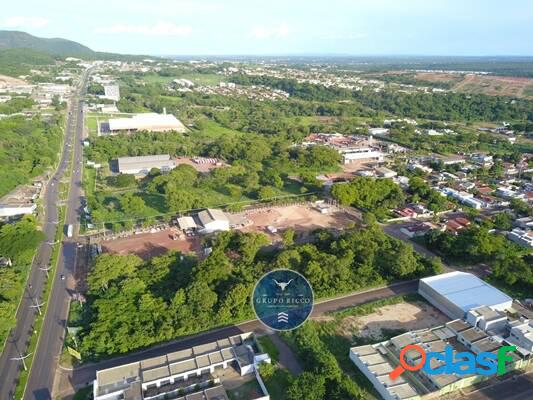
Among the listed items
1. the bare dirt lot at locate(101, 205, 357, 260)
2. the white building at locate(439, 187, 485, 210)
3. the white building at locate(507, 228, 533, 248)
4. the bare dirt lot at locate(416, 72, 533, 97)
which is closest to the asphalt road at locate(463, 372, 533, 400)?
the white building at locate(507, 228, 533, 248)

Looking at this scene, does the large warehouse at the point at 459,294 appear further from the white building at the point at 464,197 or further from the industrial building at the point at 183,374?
the white building at the point at 464,197

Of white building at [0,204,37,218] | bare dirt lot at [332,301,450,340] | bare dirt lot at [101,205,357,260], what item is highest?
white building at [0,204,37,218]

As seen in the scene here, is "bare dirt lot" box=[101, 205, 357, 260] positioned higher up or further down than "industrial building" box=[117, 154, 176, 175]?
further down

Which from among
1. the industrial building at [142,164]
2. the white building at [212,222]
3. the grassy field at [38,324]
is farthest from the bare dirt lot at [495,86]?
the grassy field at [38,324]

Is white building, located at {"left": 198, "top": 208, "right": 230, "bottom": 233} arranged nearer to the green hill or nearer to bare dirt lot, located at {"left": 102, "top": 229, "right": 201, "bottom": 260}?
bare dirt lot, located at {"left": 102, "top": 229, "right": 201, "bottom": 260}

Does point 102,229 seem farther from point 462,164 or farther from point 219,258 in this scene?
point 462,164

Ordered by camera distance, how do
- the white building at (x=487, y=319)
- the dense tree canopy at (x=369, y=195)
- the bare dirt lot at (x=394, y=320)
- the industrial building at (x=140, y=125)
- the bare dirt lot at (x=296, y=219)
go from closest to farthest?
the white building at (x=487, y=319), the bare dirt lot at (x=394, y=320), the bare dirt lot at (x=296, y=219), the dense tree canopy at (x=369, y=195), the industrial building at (x=140, y=125)
